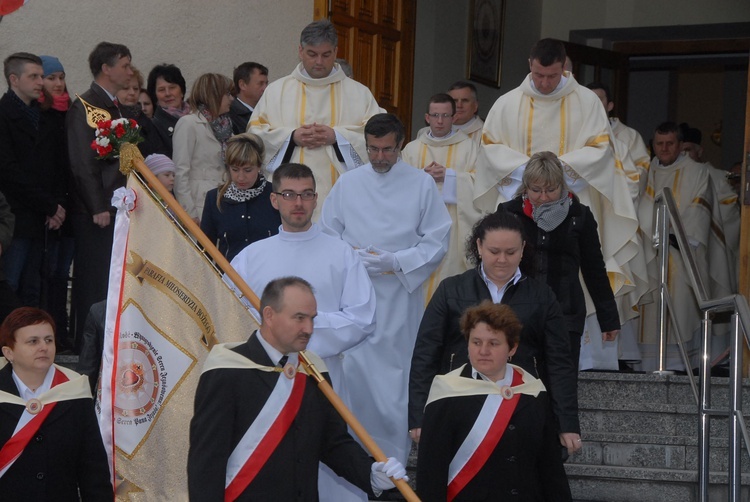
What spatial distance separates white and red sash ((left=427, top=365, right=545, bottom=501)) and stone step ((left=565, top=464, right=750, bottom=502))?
1790mm

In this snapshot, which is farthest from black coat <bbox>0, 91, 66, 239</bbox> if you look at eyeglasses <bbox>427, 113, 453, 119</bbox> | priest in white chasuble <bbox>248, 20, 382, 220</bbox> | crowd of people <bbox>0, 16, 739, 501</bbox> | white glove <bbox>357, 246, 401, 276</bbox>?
eyeglasses <bbox>427, 113, 453, 119</bbox>

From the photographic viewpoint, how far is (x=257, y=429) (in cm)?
480

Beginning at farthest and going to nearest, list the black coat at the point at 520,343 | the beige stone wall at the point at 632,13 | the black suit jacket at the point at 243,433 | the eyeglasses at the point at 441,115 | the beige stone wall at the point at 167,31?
the beige stone wall at the point at 632,13 → the beige stone wall at the point at 167,31 → the eyeglasses at the point at 441,115 → the black coat at the point at 520,343 → the black suit jacket at the point at 243,433

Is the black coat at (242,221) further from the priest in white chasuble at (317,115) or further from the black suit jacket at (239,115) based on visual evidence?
the black suit jacket at (239,115)

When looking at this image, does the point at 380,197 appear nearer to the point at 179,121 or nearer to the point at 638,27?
the point at 179,121

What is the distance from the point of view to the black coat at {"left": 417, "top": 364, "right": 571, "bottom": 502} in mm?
5156

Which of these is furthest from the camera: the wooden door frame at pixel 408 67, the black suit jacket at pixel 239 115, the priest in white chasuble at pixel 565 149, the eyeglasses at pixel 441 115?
the wooden door frame at pixel 408 67

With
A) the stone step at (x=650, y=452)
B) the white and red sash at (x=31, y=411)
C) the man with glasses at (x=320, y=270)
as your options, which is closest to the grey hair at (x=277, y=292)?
the white and red sash at (x=31, y=411)

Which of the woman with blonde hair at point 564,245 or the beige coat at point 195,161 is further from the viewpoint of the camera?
the beige coat at point 195,161

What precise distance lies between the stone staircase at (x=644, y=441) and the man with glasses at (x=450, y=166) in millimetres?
1330

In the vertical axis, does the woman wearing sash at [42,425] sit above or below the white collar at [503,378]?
below

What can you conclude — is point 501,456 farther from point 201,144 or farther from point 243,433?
point 201,144

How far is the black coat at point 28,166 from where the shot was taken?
26.2ft

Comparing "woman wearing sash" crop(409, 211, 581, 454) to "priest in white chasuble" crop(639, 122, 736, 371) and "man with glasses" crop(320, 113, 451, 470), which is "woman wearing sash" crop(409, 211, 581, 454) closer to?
"man with glasses" crop(320, 113, 451, 470)
